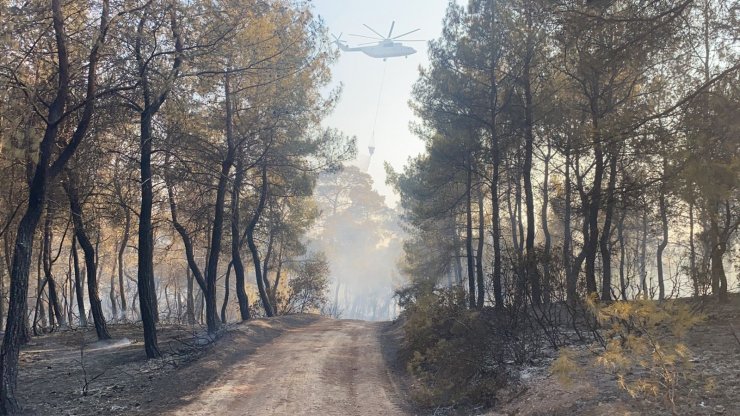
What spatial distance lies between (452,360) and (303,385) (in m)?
2.72

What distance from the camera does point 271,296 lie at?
31703mm

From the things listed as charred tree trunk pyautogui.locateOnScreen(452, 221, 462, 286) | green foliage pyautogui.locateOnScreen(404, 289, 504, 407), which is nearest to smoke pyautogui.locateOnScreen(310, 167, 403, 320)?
charred tree trunk pyautogui.locateOnScreen(452, 221, 462, 286)

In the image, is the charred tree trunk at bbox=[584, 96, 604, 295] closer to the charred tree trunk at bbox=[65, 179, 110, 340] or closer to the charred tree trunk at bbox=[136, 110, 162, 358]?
the charred tree trunk at bbox=[136, 110, 162, 358]

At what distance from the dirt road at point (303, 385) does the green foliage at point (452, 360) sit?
27.5 inches

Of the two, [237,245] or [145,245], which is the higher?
[237,245]

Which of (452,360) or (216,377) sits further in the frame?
(216,377)

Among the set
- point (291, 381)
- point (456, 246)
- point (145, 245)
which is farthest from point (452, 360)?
point (456, 246)

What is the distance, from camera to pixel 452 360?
9.83m

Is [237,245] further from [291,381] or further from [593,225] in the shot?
[593,225]

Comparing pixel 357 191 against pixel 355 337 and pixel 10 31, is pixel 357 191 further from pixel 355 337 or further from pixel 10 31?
pixel 10 31

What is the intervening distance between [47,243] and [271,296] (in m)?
14.4

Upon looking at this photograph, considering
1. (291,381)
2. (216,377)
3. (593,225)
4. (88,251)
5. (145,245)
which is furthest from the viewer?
(88,251)

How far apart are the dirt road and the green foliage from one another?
699mm

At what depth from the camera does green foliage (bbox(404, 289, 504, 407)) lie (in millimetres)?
8781
